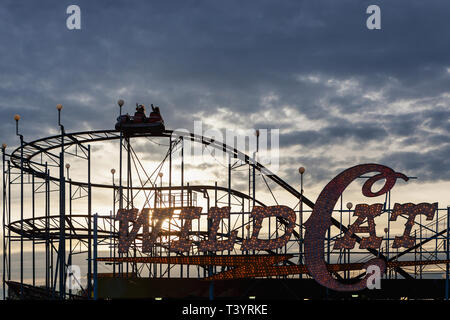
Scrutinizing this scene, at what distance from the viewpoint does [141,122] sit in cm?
3131

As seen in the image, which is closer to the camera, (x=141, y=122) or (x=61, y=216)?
(x=61, y=216)

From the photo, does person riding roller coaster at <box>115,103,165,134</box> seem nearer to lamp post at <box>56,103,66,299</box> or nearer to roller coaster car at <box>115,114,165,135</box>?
roller coaster car at <box>115,114,165,135</box>

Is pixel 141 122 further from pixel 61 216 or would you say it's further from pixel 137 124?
pixel 61 216

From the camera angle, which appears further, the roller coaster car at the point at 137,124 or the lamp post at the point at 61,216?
the roller coaster car at the point at 137,124

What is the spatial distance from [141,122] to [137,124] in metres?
0.28

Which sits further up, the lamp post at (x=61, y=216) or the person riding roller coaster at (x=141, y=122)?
the person riding roller coaster at (x=141, y=122)

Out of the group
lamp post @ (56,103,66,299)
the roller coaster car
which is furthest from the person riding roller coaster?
lamp post @ (56,103,66,299)

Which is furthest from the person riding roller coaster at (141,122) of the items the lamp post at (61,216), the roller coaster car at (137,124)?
the lamp post at (61,216)

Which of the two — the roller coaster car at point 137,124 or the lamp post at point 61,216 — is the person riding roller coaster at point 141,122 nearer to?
the roller coaster car at point 137,124

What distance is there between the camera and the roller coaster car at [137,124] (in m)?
31.2

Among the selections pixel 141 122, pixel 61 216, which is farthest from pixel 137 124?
pixel 61 216

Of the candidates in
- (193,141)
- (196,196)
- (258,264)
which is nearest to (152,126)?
(193,141)

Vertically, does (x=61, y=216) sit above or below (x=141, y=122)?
below

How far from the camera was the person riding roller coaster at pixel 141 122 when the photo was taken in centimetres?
3123
